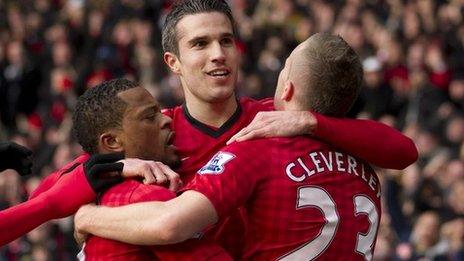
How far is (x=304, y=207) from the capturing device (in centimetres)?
528

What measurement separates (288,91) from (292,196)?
→ 463 millimetres

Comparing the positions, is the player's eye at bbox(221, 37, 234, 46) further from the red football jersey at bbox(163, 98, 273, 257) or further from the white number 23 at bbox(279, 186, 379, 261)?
the white number 23 at bbox(279, 186, 379, 261)

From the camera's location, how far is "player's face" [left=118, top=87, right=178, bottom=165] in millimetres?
5406

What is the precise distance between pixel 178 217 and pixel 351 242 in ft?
2.69

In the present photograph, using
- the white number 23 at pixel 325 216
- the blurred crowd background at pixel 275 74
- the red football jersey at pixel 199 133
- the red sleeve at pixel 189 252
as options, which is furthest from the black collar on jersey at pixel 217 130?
the blurred crowd background at pixel 275 74

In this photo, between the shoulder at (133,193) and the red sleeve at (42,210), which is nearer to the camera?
the shoulder at (133,193)

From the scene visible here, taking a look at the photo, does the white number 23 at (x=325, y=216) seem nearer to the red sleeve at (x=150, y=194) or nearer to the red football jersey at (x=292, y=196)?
the red football jersey at (x=292, y=196)

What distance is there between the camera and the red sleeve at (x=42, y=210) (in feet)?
17.7

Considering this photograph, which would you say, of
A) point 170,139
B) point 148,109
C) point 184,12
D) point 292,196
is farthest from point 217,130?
point 292,196

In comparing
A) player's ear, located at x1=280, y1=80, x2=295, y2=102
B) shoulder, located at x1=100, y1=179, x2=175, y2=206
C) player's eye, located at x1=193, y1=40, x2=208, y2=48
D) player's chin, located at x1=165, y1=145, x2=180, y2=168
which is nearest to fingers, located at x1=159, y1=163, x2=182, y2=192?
shoulder, located at x1=100, y1=179, x2=175, y2=206

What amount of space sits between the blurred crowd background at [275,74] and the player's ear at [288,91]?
6304 millimetres

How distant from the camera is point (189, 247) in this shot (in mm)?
5086

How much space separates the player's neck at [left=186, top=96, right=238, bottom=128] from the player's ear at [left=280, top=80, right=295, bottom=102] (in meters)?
0.72

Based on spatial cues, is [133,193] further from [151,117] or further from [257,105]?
[257,105]
